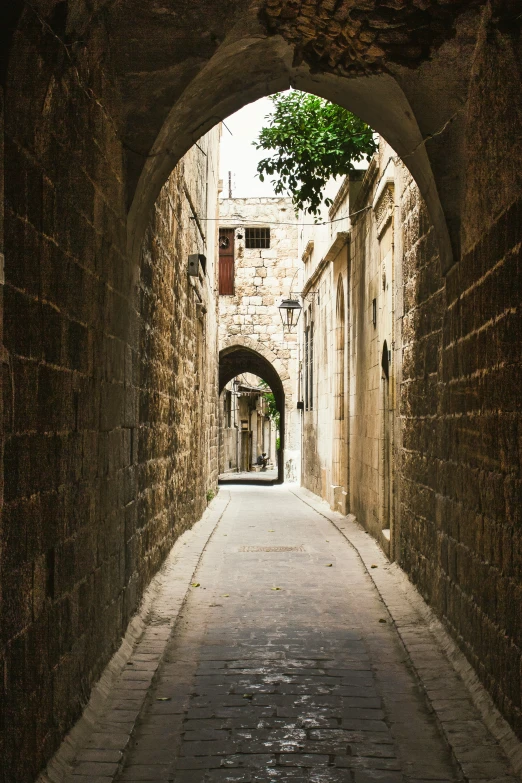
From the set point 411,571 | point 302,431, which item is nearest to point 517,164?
point 411,571

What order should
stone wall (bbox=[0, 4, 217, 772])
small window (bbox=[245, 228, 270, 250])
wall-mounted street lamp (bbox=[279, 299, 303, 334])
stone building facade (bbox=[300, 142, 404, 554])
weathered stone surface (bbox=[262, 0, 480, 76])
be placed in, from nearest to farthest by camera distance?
stone wall (bbox=[0, 4, 217, 772]) < weathered stone surface (bbox=[262, 0, 480, 76]) < stone building facade (bbox=[300, 142, 404, 554]) < wall-mounted street lamp (bbox=[279, 299, 303, 334]) < small window (bbox=[245, 228, 270, 250])

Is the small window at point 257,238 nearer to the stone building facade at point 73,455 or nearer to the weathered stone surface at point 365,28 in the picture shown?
the stone building facade at point 73,455

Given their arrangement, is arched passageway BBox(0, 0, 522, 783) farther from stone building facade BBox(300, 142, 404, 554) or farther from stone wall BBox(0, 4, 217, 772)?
stone building facade BBox(300, 142, 404, 554)

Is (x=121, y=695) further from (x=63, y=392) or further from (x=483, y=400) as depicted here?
(x=483, y=400)

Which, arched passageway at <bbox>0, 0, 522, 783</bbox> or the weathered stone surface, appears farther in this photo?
the weathered stone surface

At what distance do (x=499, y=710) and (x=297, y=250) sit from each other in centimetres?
Result: 2290

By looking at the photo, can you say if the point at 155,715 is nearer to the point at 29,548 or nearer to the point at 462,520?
the point at 29,548

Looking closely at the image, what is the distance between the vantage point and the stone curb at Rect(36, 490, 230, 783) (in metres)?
3.53

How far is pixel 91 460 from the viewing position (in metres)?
4.43

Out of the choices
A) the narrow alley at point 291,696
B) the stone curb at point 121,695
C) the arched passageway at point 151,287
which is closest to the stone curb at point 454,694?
the narrow alley at point 291,696

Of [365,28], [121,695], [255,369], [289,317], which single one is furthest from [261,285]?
[121,695]

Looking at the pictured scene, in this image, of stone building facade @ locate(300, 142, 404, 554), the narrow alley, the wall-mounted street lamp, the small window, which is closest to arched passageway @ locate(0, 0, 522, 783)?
the narrow alley

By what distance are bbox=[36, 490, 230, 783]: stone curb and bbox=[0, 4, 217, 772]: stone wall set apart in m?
0.10

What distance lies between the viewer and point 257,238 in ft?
86.7
